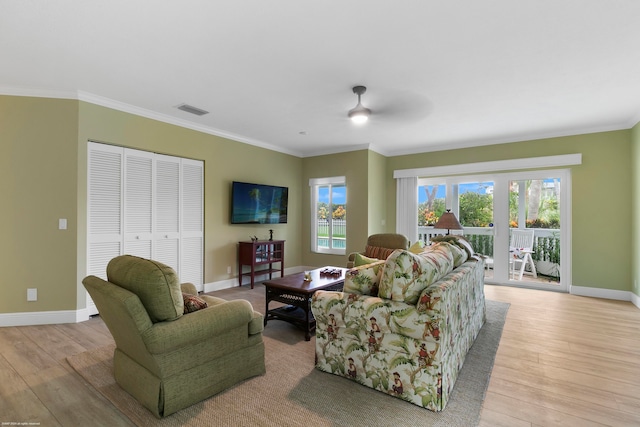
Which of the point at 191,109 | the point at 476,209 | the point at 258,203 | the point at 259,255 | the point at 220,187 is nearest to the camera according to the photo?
the point at 191,109

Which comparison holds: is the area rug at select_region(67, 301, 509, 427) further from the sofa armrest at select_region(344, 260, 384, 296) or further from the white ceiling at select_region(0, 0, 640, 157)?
the white ceiling at select_region(0, 0, 640, 157)

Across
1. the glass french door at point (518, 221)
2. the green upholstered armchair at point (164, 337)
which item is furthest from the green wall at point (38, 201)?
the glass french door at point (518, 221)

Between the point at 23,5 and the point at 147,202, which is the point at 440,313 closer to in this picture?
the point at 23,5

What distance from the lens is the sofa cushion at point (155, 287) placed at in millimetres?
1839

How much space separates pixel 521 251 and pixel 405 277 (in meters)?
4.57

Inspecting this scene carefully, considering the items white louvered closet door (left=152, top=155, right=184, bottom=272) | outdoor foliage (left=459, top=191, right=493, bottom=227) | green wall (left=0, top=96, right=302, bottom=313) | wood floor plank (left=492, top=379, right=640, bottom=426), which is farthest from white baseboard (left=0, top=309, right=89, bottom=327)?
outdoor foliage (left=459, top=191, right=493, bottom=227)

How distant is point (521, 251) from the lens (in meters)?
5.46

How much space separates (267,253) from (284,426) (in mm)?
3835

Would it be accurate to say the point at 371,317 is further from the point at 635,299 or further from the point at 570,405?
the point at 635,299

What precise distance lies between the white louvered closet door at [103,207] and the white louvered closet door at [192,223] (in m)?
0.86

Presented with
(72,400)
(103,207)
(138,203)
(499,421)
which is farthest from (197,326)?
(138,203)

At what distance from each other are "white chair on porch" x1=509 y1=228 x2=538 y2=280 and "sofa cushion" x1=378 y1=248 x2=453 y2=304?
427 cm

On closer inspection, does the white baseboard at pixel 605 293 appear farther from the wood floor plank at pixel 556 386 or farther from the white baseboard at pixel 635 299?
the wood floor plank at pixel 556 386

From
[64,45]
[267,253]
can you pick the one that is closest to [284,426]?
[64,45]
